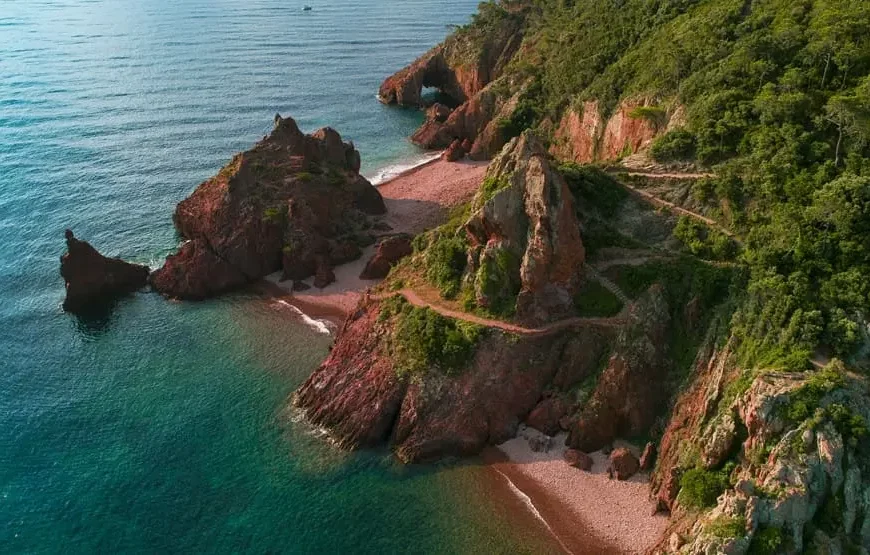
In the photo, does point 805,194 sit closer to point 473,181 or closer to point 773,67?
point 773,67

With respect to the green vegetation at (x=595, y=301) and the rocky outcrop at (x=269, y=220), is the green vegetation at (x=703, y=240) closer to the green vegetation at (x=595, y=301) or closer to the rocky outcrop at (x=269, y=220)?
the green vegetation at (x=595, y=301)

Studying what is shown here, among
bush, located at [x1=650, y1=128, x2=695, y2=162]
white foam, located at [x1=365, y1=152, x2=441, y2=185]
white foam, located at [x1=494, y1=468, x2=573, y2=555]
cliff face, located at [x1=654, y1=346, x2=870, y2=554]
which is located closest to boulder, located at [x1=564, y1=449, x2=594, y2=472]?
white foam, located at [x1=494, y1=468, x2=573, y2=555]

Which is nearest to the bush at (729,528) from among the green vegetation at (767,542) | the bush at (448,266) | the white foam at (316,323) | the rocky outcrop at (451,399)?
the green vegetation at (767,542)

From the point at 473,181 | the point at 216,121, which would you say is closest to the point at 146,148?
the point at 216,121

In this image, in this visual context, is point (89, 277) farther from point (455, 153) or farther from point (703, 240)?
point (703, 240)

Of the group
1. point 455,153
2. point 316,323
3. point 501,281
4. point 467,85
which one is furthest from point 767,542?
point 467,85

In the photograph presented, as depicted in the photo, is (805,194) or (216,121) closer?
(805,194)
